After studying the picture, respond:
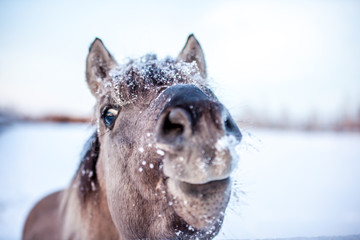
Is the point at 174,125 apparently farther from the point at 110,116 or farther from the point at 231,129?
the point at 110,116

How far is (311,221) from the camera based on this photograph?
14.8ft

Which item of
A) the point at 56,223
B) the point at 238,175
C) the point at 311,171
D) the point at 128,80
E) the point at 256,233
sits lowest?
the point at 311,171

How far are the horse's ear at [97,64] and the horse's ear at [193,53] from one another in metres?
0.91

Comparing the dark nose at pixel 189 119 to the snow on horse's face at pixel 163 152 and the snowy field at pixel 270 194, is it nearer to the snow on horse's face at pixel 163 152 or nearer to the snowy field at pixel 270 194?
the snow on horse's face at pixel 163 152

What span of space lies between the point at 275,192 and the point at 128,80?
6.35 metres

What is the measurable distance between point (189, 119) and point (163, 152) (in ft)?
1.05

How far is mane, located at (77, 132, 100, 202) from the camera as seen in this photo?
2.34 metres

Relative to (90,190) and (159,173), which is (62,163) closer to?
(90,190)

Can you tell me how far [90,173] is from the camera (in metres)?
2.36

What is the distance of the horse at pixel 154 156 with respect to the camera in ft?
3.28

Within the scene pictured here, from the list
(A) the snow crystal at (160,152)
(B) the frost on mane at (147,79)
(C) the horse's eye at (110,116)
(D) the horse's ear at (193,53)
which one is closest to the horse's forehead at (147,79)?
(B) the frost on mane at (147,79)

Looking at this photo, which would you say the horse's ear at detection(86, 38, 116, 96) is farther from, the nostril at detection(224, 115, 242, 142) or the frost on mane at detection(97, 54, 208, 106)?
the nostril at detection(224, 115, 242, 142)

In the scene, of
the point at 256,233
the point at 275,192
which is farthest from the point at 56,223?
the point at 275,192

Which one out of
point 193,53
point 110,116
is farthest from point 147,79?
point 193,53
